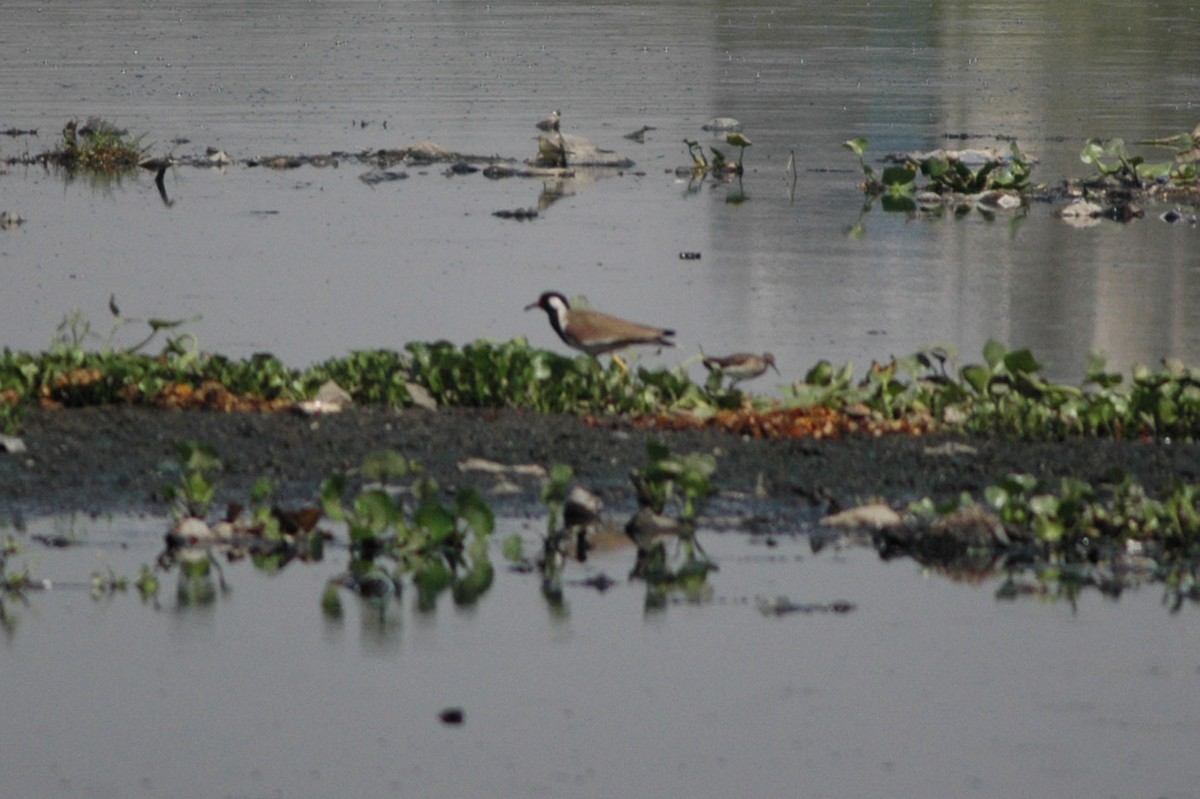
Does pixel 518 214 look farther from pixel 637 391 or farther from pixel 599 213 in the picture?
pixel 637 391

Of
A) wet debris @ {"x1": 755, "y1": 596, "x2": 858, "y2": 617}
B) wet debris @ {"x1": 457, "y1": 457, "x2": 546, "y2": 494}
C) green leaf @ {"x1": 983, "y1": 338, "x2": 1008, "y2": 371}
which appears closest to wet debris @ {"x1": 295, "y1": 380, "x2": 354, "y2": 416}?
wet debris @ {"x1": 457, "y1": 457, "x2": 546, "y2": 494}

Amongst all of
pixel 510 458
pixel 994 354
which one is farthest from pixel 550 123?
pixel 510 458

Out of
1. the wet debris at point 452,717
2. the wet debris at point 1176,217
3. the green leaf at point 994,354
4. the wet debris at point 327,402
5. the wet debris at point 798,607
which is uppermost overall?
the wet debris at point 1176,217

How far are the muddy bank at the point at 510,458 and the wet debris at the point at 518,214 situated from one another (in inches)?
322

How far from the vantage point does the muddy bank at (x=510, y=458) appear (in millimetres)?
8453

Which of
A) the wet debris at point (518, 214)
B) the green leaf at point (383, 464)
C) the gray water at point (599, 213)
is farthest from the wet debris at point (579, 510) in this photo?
the wet debris at point (518, 214)

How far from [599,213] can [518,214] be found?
686 millimetres

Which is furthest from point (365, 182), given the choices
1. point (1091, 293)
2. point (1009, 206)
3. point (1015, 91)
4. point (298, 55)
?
point (298, 55)

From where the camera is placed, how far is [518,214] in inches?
701

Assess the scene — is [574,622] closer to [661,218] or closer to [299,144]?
[661,218]

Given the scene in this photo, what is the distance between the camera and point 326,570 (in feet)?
25.2

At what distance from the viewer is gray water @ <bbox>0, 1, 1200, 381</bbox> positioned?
1309 cm

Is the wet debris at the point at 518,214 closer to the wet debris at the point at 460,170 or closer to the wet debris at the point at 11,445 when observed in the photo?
the wet debris at the point at 460,170

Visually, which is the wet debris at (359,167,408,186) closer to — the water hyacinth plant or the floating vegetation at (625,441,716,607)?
the floating vegetation at (625,441,716,607)
